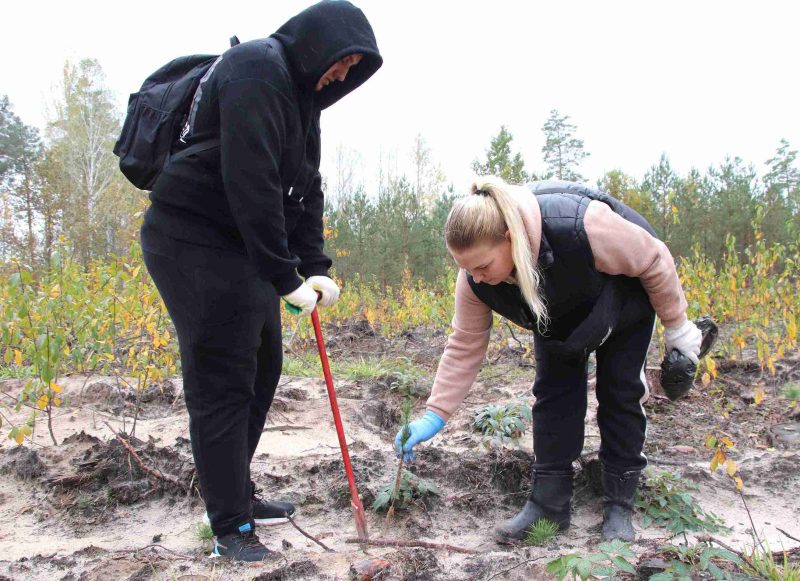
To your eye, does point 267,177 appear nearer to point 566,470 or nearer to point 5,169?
point 566,470

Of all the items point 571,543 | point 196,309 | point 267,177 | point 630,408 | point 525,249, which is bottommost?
point 571,543

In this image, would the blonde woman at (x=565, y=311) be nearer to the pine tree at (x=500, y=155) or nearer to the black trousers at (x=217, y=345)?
the black trousers at (x=217, y=345)

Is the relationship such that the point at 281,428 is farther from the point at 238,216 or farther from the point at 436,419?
the point at 238,216

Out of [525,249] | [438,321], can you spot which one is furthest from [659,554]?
[438,321]

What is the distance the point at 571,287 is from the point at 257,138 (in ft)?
3.73

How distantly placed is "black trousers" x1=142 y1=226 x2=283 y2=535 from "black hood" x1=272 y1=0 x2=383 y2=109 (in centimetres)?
62

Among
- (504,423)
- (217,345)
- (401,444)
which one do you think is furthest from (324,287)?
(504,423)

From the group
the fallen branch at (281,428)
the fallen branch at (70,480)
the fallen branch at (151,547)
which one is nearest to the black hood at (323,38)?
the fallen branch at (151,547)

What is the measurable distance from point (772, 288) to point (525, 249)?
3.70 metres

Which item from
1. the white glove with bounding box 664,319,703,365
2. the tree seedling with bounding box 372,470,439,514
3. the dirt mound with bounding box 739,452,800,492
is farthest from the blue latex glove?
the dirt mound with bounding box 739,452,800,492

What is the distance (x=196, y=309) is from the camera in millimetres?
1854

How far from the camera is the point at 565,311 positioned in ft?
7.10

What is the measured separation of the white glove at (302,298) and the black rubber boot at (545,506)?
112cm

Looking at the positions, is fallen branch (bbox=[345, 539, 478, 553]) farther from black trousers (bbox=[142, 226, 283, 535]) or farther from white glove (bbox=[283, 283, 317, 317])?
white glove (bbox=[283, 283, 317, 317])
